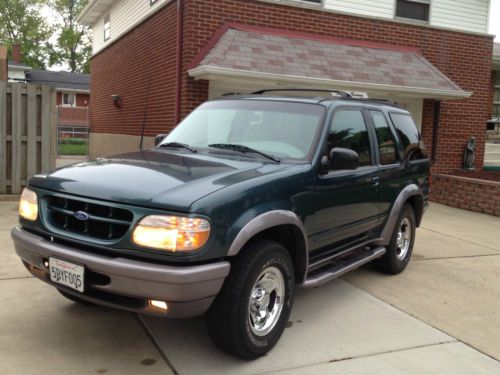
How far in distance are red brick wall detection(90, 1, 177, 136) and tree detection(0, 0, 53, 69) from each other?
3744cm

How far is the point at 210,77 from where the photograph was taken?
937 centimetres

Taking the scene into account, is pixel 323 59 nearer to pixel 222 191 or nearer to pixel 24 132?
pixel 24 132

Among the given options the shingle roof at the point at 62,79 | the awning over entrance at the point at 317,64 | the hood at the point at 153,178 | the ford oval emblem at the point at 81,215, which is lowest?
the ford oval emblem at the point at 81,215

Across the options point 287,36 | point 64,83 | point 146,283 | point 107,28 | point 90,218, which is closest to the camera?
point 146,283

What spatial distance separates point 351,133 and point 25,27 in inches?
2073

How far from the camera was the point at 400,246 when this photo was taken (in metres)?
6.12

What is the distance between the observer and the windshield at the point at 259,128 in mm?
4445

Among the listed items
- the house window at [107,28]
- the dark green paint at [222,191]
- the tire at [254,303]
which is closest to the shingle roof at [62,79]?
the house window at [107,28]

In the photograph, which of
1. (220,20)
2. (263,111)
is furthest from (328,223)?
(220,20)

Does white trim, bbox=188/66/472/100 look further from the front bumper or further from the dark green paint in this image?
the front bumper

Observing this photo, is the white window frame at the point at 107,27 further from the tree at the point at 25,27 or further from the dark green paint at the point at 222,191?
the tree at the point at 25,27

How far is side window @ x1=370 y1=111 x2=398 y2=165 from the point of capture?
5426 millimetres

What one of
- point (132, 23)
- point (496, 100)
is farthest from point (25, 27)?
point (496, 100)

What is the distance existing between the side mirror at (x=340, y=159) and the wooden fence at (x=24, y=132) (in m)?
6.93
